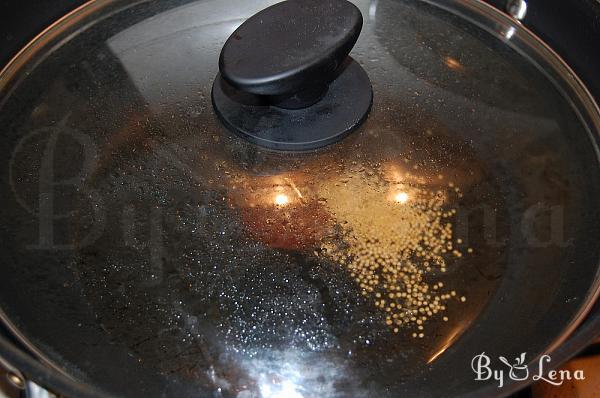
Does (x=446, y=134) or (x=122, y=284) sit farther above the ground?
(x=446, y=134)

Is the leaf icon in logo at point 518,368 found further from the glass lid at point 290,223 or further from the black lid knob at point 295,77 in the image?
the black lid knob at point 295,77

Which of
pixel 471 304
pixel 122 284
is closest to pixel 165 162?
pixel 122 284

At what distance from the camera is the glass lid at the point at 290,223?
625mm

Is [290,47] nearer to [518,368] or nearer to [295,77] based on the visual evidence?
[295,77]

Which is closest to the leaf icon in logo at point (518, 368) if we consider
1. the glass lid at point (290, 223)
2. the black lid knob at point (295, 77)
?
the glass lid at point (290, 223)

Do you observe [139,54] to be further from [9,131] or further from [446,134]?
[446,134]

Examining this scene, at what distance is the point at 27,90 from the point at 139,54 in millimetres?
149

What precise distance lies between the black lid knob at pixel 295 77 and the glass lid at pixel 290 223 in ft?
0.05

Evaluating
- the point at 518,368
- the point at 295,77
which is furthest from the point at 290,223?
the point at 518,368

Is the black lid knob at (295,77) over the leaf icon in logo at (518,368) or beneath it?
over

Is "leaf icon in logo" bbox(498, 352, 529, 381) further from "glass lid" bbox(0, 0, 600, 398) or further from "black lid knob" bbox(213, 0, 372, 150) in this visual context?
"black lid knob" bbox(213, 0, 372, 150)

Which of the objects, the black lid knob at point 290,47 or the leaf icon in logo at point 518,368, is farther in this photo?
the black lid knob at point 290,47

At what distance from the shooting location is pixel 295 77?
67cm

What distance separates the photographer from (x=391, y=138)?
762 mm
